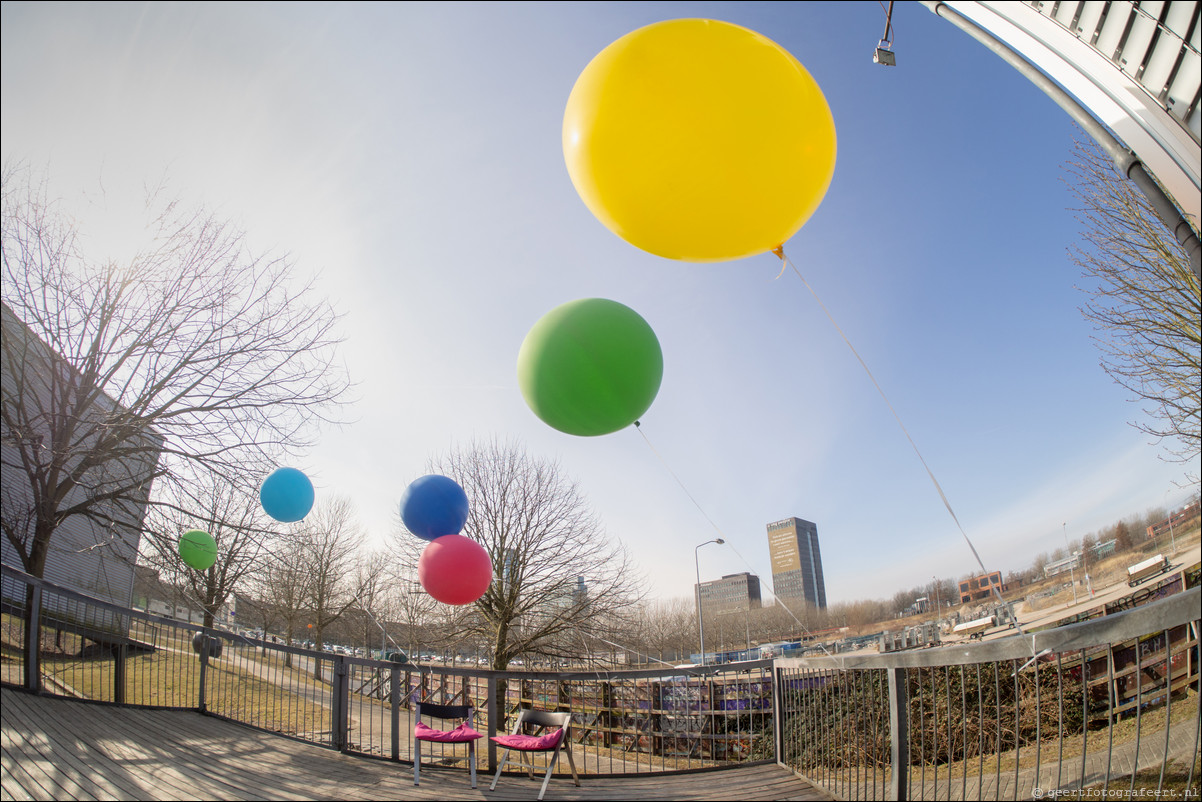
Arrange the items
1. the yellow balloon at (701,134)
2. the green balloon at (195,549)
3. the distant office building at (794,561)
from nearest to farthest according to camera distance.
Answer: the yellow balloon at (701,134) → the green balloon at (195,549) → the distant office building at (794,561)

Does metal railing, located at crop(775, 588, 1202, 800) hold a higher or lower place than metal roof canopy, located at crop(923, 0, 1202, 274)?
lower

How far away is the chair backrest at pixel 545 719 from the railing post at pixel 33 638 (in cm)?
480

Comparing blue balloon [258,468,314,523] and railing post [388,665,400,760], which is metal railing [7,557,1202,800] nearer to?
railing post [388,665,400,760]

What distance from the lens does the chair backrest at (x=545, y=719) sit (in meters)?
4.96

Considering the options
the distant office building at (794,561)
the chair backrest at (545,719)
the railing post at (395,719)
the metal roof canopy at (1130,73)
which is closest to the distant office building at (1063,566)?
the metal roof canopy at (1130,73)

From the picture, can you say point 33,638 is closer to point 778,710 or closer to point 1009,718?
point 778,710

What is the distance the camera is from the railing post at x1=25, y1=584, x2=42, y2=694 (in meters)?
5.28

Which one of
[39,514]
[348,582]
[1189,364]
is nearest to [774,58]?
[1189,364]

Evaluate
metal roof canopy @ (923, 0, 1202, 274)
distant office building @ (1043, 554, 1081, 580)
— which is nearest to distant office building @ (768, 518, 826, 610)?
distant office building @ (1043, 554, 1081, 580)

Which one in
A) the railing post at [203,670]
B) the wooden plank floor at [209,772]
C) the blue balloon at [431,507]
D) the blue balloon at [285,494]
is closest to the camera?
the wooden plank floor at [209,772]

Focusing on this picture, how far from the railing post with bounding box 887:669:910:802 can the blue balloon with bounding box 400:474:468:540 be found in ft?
16.5

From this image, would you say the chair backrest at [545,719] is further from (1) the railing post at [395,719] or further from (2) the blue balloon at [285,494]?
(2) the blue balloon at [285,494]

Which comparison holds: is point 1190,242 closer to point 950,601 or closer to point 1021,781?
point 1021,781

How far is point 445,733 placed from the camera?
5.00 m
